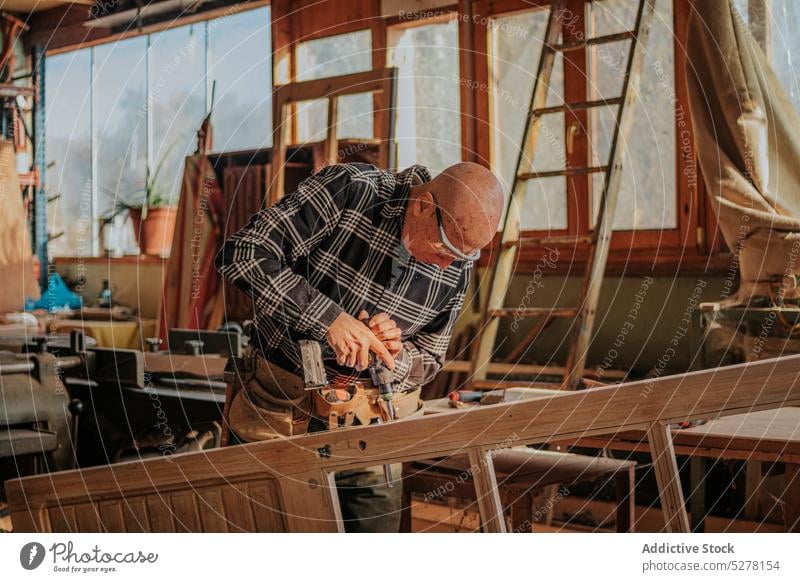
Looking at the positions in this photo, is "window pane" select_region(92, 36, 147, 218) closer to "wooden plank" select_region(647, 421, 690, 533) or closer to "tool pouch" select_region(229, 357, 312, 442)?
"tool pouch" select_region(229, 357, 312, 442)

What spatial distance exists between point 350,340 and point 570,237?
1457mm

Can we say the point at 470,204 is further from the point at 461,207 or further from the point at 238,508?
the point at 238,508

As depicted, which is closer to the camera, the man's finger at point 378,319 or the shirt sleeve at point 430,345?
the man's finger at point 378,319

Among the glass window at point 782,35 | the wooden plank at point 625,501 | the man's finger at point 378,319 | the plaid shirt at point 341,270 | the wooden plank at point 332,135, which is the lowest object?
the wooden plank at point 625,501

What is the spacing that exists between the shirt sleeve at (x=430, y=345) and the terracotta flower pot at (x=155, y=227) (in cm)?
242

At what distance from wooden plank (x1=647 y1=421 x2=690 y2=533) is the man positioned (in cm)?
49

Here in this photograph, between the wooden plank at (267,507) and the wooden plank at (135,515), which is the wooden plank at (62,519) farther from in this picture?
the wooden plank at (267,507)

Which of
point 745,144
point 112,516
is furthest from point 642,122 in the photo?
point 112,516

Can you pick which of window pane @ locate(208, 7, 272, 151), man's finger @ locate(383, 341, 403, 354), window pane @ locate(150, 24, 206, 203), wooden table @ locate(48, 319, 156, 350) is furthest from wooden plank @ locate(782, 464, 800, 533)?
wooden table @ locate(48, 319, 156, 350)

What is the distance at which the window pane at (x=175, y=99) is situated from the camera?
3.27 m

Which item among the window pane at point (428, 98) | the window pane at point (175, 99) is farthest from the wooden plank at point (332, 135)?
the window pane at point (175, 99)

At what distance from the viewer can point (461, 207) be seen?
1.63 m

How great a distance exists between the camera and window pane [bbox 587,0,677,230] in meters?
3.15
